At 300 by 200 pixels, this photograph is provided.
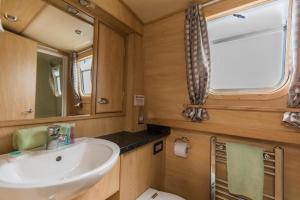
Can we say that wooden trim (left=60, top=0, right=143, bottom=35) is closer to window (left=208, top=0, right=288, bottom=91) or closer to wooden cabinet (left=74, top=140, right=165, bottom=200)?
window (left=208, top=0, right=288, bottom=91)

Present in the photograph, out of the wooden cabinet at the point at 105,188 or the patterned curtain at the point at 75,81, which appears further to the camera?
the patterned curtain at the point at 75,81

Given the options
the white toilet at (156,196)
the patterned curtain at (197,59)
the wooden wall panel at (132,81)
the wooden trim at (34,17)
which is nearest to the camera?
the wooden trim at (34,17)

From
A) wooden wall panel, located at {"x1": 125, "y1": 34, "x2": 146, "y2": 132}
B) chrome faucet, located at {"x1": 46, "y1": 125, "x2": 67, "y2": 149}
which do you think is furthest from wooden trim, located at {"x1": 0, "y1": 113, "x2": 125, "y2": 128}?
wooden wall panel, located at {"x1": 125, "y1": 34, "x2": 146, "y2": 132}

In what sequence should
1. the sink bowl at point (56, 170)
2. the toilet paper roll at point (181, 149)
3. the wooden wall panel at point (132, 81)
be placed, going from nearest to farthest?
1. the sink bowl at point (56, 170)
2. the toilet paper roll at point (181, 149)
3. the wooden wall panel at point (132, 81)

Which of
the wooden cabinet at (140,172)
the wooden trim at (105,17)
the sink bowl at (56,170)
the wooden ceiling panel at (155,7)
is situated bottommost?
the wooden cabinet at (140,172)

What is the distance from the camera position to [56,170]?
96 centimetres

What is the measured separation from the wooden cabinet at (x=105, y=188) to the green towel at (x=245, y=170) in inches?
34.0

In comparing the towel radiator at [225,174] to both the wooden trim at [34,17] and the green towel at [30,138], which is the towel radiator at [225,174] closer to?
the green towel at [30,138]

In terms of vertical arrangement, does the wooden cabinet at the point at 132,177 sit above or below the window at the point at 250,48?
below

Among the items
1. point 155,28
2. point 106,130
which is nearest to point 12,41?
point 106,130

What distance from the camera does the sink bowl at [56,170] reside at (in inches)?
23.1

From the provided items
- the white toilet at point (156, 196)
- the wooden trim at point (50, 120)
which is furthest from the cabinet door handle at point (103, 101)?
the white toilet at point (156, 196)

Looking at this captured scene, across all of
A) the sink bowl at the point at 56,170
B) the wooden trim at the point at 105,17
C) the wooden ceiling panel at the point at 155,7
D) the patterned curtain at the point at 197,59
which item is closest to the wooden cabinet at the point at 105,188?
the sink bowl at the point at 56,170

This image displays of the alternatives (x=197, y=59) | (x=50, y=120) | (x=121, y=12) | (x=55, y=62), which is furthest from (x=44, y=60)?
(x=197, y=59)
